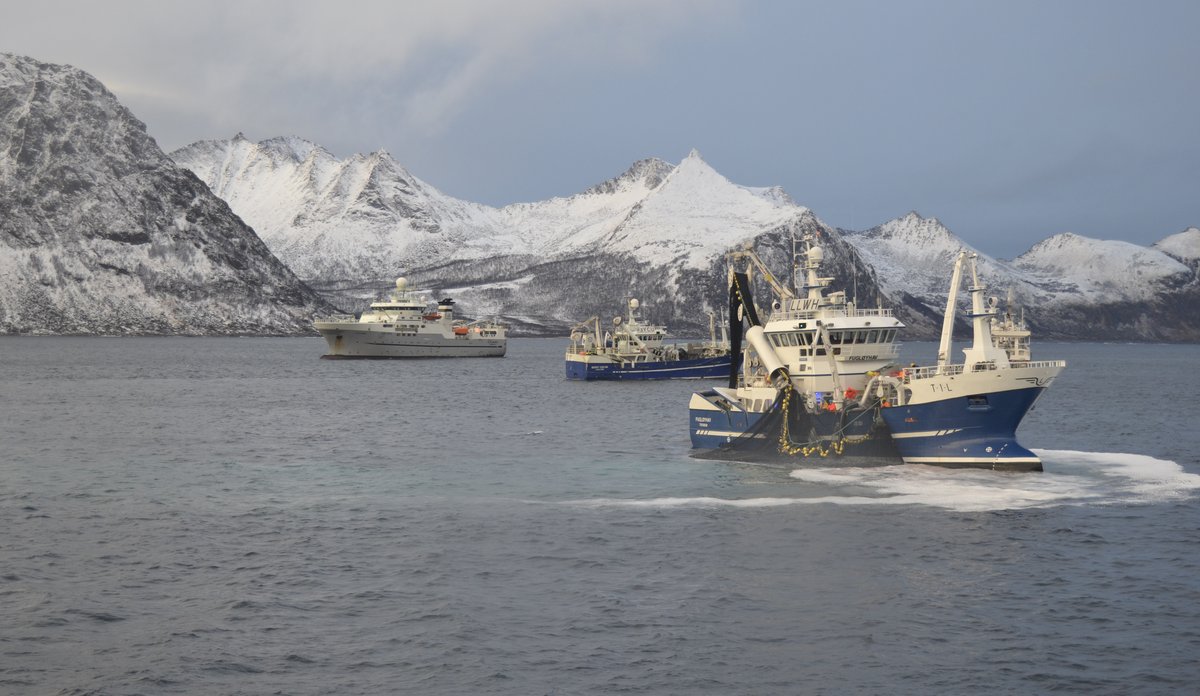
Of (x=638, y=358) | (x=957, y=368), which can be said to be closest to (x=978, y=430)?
(x=957, y=368)

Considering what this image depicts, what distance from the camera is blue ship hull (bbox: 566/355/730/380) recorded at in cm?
15025

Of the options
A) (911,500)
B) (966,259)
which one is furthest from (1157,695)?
(966,259)

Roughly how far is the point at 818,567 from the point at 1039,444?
3946 centimetres

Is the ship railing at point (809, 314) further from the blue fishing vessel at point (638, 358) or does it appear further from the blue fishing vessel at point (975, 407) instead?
the blue fishing vessel at point (638, 358)

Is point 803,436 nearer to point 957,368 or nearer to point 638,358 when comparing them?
point 957,368

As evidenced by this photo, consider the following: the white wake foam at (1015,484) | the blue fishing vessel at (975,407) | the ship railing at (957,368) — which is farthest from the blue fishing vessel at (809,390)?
the white wake foam at (1015,484)

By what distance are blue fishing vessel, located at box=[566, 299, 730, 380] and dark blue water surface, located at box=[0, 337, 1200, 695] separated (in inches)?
3124

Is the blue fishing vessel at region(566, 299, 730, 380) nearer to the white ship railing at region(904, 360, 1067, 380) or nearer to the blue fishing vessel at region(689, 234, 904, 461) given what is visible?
the blue fishing vessel at region(689, 234, 904, 461)

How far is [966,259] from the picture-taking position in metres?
63.3

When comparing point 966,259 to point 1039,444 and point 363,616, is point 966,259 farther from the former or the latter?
point 363,616

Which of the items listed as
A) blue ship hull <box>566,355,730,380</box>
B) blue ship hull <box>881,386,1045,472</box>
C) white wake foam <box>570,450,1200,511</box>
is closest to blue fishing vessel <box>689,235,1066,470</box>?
blue ship hull <box>881,386,1045,472</box>

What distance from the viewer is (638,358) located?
15575cm

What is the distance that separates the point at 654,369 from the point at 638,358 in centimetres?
497

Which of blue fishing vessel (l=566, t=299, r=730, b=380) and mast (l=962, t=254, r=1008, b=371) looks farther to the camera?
blue fishing vessel (l=566, t=299, r=730, b=380)
